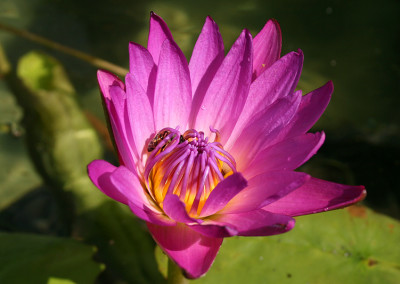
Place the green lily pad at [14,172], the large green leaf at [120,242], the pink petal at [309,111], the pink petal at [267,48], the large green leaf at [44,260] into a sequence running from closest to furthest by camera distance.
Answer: the pink petal at [309,111] < the pink petal at [267,48] < the large green leaf at [44,260] < the large green leaf at [120,242] < the green lily pad at [14,172]

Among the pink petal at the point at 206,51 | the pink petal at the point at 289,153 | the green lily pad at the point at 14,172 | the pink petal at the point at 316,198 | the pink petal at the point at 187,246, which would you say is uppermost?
the pink petal at the point at 206,51

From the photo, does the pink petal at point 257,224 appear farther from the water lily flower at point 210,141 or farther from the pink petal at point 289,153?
the pink petal at point 289,153

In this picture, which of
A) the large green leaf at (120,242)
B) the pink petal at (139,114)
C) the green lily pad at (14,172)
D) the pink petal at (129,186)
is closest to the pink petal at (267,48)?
the pink petal at (139,114)

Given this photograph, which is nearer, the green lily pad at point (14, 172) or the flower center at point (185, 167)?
the flower center at point (185, 167)

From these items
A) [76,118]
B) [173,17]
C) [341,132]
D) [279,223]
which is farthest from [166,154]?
[173,17]

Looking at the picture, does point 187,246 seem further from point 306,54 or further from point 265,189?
point 306,54

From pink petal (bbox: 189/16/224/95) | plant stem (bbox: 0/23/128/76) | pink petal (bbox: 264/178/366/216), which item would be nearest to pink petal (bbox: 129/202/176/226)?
pink petal (bbox: 264/178/366/216)

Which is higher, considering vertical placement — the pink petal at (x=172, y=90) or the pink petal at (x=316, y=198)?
the pink petal at (x=172, y=90)

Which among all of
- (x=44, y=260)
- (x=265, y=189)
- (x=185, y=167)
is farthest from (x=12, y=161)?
(x=265, y=189)
